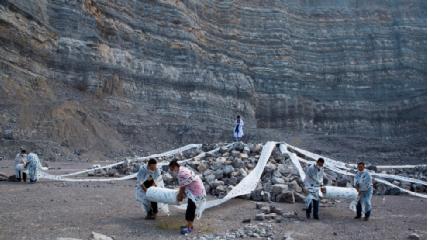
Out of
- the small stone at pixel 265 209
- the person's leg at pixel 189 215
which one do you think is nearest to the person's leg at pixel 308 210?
the small stone at pixel 265 209

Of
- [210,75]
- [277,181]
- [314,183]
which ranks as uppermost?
[210,75]

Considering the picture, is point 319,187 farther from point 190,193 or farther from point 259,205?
point 190,193

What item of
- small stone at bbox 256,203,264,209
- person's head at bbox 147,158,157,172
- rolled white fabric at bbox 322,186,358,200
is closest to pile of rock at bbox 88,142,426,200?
small stone at bbox 256,203,264,209

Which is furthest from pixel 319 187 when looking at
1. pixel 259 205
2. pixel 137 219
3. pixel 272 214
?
pixel 137 219

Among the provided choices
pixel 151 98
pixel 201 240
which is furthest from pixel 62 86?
pixel 201 240

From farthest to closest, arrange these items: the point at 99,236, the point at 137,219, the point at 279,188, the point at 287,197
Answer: the point at 279,188, the point at 287,197, the point at 137,219, the point at 99,236

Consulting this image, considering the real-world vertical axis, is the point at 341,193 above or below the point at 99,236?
above

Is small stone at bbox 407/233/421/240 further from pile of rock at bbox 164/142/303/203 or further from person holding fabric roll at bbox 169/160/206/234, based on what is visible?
pile of rock at bbox 164/142/303/203

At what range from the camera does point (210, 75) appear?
31719 millimetres

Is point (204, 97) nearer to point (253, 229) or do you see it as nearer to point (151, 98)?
point (151, 98)

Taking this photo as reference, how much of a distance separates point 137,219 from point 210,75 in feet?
80.1

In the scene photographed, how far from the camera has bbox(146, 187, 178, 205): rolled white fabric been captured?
6996 mm

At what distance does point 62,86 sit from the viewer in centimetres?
2644

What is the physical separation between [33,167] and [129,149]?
11900 mm
